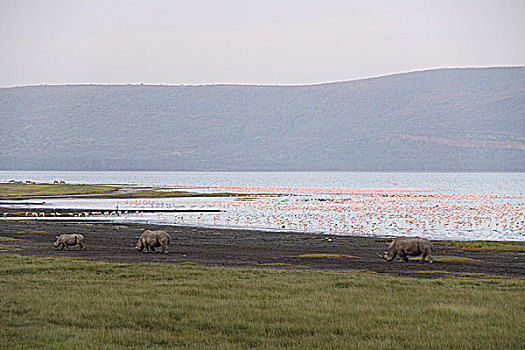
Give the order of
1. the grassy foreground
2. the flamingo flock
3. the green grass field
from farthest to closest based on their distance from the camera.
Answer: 1. the green grass field
2. the flamingo flock
3. the grassy foreground

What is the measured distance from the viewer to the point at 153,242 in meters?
29.9

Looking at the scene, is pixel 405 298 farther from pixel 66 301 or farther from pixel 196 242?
pixel 196 242

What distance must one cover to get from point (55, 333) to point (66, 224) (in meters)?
38.2

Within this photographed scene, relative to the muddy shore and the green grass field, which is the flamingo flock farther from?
the green grass field

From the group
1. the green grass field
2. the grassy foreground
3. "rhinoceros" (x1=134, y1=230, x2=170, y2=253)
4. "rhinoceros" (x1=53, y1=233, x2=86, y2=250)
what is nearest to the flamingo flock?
"rhinoceros" (x1=134, y1=230, x2=170, y2=253)

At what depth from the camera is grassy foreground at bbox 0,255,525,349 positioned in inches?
497

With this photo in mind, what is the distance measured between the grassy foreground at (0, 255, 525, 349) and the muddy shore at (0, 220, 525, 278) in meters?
4.61

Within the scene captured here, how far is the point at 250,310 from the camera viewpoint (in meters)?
15.3

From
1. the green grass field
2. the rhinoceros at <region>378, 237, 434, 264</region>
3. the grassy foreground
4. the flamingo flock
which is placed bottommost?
the flamingo flock

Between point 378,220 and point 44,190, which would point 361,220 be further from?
point 44,190

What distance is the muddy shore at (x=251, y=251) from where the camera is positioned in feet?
85.0

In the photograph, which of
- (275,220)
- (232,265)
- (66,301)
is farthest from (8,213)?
(66,301)

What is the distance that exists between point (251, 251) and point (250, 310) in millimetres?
17426

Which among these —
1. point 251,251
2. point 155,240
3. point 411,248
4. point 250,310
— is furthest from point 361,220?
point 250,310
